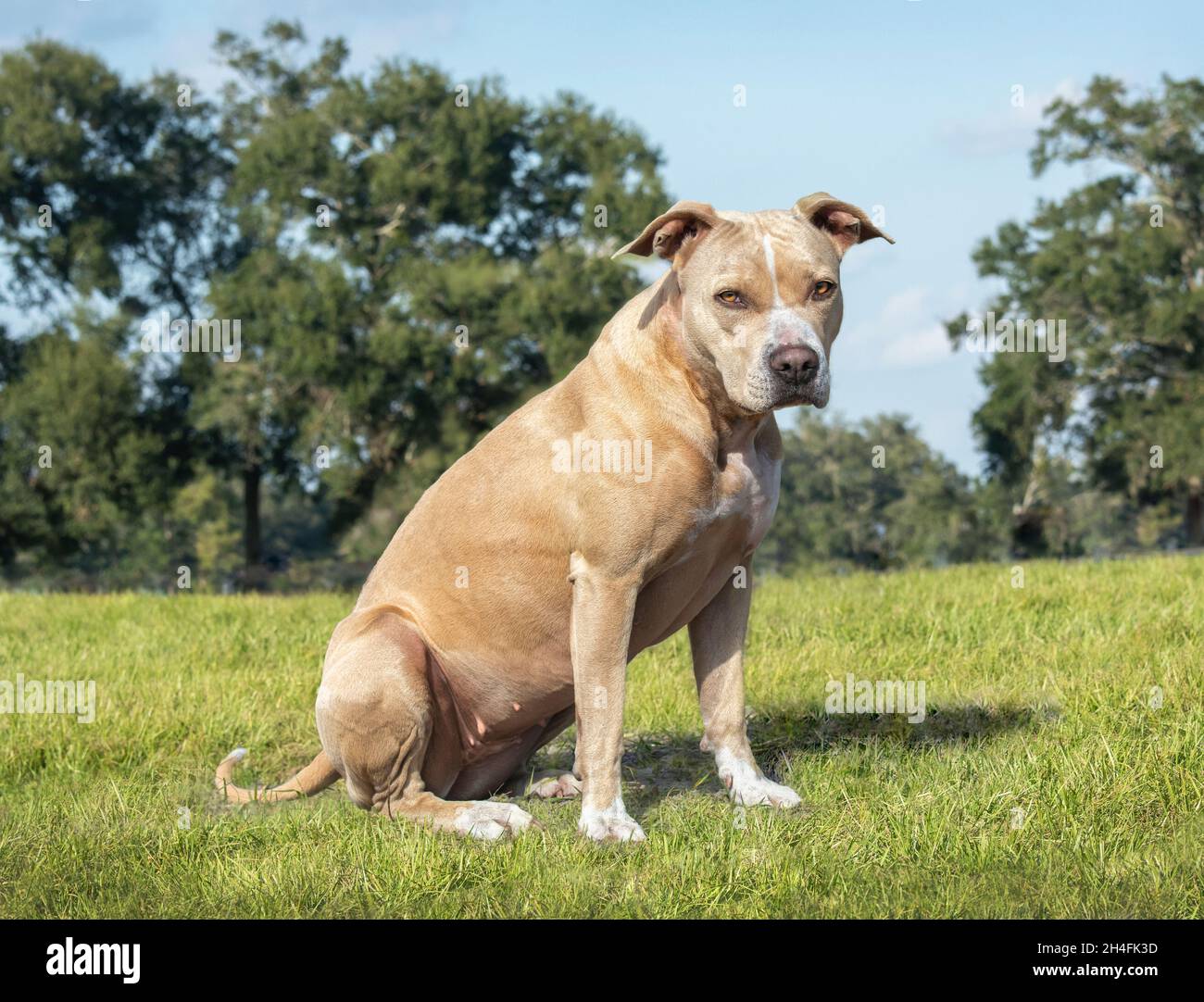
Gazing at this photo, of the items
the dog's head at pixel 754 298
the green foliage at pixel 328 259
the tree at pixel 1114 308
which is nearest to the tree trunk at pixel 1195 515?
the tree at pixel 1114 308

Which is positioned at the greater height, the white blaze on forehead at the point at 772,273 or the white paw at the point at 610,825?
the white blaze on forehead at the point at 772,273

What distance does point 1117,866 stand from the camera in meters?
4.46

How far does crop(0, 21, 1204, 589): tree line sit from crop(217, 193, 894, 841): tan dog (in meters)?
25.2

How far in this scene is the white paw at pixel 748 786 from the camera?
209 inches

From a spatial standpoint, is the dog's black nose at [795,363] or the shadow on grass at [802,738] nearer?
the dog's black nose at [795,363]

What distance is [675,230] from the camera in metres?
4.92

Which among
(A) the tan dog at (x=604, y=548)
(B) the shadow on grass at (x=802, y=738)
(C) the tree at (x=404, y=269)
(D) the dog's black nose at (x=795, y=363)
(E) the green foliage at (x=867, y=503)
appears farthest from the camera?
(E) the green foliage at (x=867, y=503)

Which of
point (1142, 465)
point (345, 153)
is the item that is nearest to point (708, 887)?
point (345, 153)

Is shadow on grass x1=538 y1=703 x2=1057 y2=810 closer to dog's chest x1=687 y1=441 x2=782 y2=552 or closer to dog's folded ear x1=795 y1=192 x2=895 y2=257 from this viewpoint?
dog's chest x1=687 y1=441 x2=782 y2=552

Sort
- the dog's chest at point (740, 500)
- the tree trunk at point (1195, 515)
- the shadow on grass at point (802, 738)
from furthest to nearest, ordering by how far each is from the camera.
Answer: the tree trunk at point (1195, 515) < the shadow on grass at point (802, 738) < the dog's chest at point (740, 500)

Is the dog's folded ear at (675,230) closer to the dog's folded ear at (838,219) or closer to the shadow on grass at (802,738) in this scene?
the dog's folded ear at (838,219)

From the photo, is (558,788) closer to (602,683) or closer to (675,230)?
(602,683)

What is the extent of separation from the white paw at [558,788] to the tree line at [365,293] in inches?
986

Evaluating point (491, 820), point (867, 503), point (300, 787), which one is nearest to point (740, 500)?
point (491, 820)
